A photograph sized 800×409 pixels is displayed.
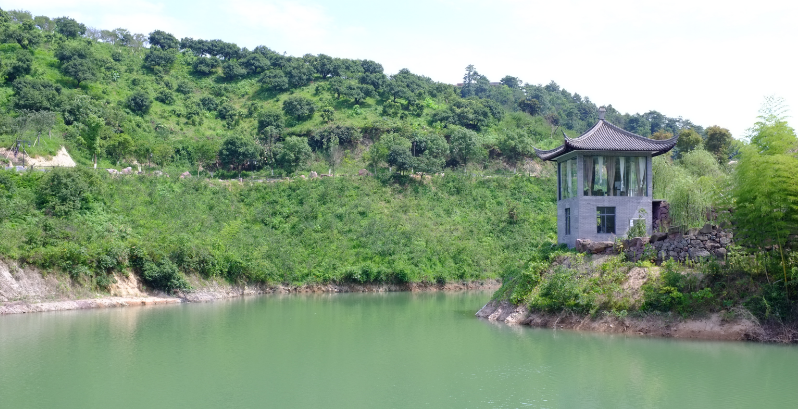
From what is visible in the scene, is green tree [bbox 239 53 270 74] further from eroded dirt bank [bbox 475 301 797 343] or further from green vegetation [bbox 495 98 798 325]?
eroded dirt bank [bbox 475 301 797 343]

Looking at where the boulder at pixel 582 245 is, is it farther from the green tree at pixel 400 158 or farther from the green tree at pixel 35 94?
the green tree at pixel 35 94

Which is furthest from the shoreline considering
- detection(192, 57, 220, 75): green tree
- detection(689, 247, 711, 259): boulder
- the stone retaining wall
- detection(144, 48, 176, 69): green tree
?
detection(144, 48, 176, 69): green tree

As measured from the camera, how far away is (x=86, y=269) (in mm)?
29891

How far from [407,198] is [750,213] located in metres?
32.9

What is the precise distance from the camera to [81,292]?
29.8 metres

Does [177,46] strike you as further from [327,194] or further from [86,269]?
[86,269]

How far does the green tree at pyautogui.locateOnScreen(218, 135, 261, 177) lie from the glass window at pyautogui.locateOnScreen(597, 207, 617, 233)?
3303 cm

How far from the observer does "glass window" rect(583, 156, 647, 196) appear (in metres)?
24.4

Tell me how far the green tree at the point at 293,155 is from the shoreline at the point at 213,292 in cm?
1548

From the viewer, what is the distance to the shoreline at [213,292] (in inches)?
1095

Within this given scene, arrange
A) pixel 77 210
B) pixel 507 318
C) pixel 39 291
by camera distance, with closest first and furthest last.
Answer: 1. pixel 507 318
2. pixel 39 291
3. pixel 77 210

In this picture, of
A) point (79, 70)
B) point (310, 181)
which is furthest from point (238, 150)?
point (79, 70)

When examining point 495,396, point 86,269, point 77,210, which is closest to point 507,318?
point 495,396

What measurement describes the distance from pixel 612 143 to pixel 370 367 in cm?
1360
